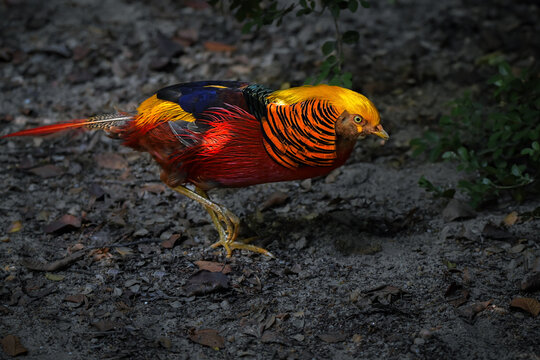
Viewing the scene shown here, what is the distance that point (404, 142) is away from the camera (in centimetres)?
420

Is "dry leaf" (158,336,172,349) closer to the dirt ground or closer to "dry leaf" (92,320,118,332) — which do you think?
the dirt ground

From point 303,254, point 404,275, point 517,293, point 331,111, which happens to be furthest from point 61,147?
point 517,293

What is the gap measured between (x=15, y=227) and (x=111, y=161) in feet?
2.77

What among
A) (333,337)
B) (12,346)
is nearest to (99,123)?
(12,346)

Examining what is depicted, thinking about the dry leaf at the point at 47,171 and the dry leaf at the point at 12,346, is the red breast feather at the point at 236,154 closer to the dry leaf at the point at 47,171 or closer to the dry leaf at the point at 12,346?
the dry leaf at the point at 12,346

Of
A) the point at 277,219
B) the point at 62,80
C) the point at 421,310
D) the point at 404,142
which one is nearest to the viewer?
the point at 421,310

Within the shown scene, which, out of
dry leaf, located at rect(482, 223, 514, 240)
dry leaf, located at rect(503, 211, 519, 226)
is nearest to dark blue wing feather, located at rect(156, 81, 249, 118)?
dry leaf, located at rect(482, 223, 514, 240)

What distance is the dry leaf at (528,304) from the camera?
107 inches

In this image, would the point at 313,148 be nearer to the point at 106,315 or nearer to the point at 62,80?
the point at 106,315

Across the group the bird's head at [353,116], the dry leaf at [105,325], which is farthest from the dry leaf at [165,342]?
the bird's head at [353,116]

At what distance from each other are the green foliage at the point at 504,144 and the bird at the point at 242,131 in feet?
2.68

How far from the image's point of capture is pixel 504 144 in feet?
11.7

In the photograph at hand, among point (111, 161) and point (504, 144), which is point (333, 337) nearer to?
point (504, 144)

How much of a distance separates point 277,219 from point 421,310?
3.54ft
